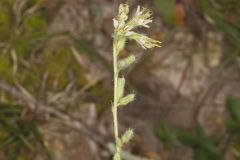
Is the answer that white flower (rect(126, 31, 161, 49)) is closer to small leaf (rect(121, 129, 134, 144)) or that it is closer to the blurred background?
small leaf (rect(121, 129, 134, 144))

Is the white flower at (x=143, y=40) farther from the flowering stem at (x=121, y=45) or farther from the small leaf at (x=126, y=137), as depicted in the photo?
the small leaf at (x=126, y=137)

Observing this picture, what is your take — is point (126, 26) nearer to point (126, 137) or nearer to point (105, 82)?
point (126, 137)

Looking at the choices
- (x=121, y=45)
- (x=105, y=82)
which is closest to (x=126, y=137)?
(x=121, y=45)

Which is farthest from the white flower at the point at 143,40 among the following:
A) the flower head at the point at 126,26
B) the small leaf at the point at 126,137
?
the small leaf at the point at 126,137

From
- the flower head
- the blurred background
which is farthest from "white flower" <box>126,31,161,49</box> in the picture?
the blurred background

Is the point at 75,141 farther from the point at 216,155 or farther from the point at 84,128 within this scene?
the point at 216,155

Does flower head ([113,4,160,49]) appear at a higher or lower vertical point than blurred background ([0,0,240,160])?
higher

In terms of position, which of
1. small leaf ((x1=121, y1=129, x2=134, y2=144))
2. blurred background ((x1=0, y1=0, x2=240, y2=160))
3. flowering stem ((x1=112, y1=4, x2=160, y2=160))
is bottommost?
blurred background ((x1=0, y1=0, x2=240, y2=160))

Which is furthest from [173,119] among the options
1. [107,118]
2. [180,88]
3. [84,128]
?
[84,128]

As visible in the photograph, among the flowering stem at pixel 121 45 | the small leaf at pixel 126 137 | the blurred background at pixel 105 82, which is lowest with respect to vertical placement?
the blurred background at pixel 105 82
